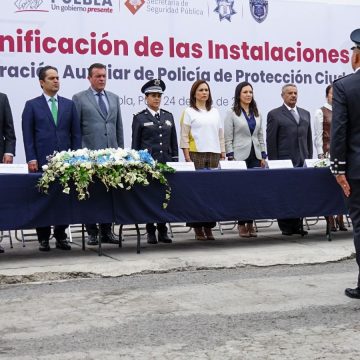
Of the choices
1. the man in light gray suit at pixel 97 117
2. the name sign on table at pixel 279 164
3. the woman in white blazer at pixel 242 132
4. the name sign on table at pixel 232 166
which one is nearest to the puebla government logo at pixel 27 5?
the man in light gray suit at pixel 97 117

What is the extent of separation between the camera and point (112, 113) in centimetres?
876

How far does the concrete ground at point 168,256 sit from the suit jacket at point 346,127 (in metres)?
1.98

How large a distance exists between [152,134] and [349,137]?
11.1ft

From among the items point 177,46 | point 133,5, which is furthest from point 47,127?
point 177,46

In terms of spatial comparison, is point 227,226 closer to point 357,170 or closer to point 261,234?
point 261,234

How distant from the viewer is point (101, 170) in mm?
7398

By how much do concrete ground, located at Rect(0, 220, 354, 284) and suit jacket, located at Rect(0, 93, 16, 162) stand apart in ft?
3.68

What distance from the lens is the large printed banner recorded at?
10016 mm

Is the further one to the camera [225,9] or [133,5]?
[225,9]

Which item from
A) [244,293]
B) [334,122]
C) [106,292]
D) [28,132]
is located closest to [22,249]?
[28,132]

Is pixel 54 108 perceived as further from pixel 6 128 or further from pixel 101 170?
pixel 101 170

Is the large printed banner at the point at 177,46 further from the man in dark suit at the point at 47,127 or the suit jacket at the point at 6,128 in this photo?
the man in dark suit at the point at 47,127

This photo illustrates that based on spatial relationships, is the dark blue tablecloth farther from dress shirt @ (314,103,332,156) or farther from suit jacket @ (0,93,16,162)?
dress shirt @ (314,103,332,156)

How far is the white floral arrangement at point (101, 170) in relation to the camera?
7.29 m
